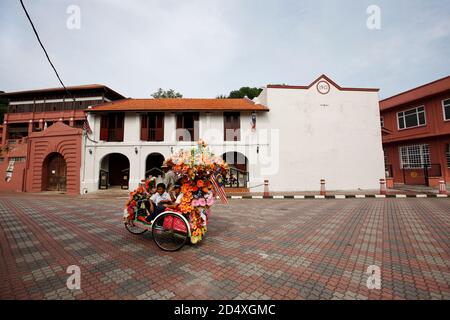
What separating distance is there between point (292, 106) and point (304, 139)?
2881 millimetres

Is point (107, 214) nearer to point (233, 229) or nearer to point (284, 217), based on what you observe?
point (233, 229)

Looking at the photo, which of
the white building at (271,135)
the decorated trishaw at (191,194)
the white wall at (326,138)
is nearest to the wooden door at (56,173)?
the white building at (271,135)

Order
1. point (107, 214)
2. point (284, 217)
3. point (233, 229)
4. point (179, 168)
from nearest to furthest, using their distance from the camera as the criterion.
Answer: point (179, 168) < point (233, 229) < point (284, 217) < point (107, 214)

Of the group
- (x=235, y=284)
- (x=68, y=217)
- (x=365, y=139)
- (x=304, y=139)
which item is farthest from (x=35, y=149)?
(x=365, y=139)

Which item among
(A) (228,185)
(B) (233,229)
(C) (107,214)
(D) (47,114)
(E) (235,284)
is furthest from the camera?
(D) (47,114)

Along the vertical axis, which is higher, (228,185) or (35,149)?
(35,149)

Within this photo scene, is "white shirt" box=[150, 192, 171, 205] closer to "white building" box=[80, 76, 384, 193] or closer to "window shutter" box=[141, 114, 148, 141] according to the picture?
"white building" box=[80, 76, 384, 193]

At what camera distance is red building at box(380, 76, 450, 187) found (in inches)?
636

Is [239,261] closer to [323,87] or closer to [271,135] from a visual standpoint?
[271,135]

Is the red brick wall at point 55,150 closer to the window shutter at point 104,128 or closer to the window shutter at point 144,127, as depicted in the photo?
the window shutter at point 104,128

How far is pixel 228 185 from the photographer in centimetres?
1573

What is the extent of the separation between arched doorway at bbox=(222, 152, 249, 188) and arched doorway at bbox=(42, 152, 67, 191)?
41.9 ft

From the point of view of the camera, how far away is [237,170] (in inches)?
602

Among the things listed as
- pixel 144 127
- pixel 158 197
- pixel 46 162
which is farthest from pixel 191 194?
pixel 46 162
